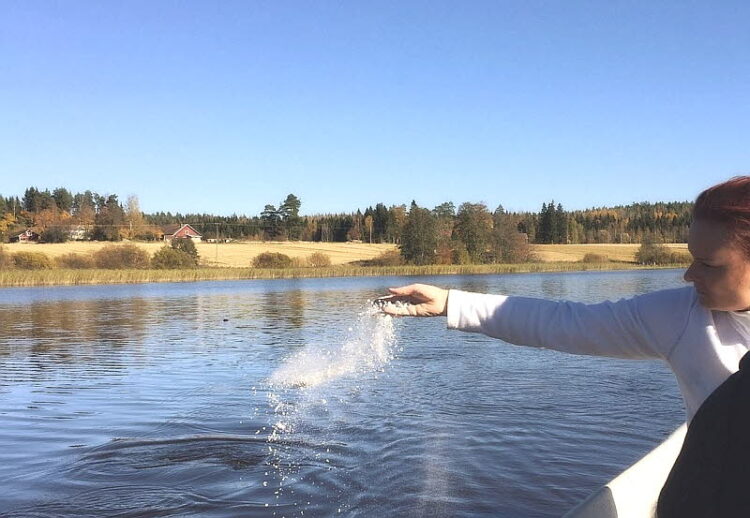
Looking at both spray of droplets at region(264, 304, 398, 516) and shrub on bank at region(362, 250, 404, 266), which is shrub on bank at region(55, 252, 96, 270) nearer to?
shrub on bank at region(362, 250, 404, 266)

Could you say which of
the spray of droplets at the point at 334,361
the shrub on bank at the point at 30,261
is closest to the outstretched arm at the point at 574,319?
the spray of droplets at the point at 334,361

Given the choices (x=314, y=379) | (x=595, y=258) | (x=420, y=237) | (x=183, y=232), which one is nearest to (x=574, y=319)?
(x=314, y=379)

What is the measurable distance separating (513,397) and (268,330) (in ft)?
45.6

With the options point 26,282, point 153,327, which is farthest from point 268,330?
point 26,282

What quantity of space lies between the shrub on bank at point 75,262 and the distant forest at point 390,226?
3271cm

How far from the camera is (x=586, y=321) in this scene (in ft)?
7.88

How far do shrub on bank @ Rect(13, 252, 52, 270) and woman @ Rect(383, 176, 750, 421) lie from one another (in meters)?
75.5

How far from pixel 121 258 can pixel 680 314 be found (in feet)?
262

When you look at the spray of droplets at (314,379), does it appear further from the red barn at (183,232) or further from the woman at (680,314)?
the red barn at (183,232)

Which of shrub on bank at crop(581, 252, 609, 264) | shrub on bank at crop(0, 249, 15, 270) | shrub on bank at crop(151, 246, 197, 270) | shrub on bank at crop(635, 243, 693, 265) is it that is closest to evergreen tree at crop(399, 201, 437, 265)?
shrub on bank at crop(581, 252, 609, 264)

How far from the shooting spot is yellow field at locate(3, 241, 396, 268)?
8931 centimetres

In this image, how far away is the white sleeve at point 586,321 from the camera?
224 cm

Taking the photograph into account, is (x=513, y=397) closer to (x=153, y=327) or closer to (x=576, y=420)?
(x=576, y=420)

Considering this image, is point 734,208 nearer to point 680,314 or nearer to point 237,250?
point 680,314
